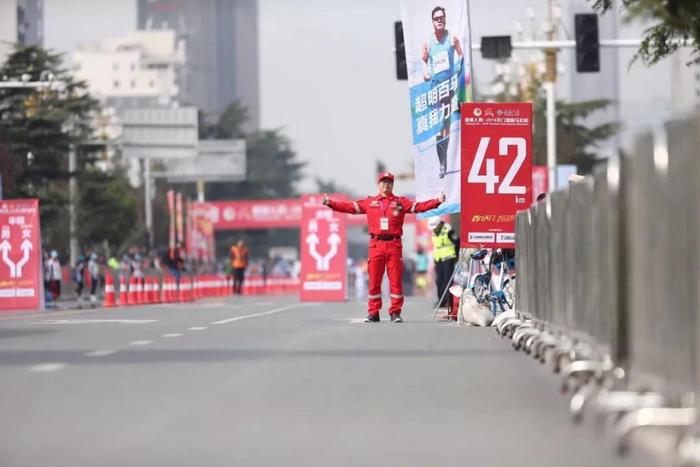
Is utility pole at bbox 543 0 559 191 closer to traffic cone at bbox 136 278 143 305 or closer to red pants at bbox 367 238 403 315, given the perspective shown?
Result: traffic cone at bbox 136 278 143 305

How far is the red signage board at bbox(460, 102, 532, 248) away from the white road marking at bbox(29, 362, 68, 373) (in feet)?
26.2

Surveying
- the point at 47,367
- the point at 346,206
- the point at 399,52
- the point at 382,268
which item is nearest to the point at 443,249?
the point at 399,52

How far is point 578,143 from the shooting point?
288ft

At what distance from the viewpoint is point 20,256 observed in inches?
1430

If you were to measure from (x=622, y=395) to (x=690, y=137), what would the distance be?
151 centimetres

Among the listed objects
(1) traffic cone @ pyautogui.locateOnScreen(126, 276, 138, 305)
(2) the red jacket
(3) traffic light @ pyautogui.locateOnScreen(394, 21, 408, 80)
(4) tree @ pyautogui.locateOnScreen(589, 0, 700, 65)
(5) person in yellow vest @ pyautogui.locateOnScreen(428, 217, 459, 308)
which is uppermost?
(3) traffic light @ pyautogui.locateOnScreen(394, 21, 408, 80)

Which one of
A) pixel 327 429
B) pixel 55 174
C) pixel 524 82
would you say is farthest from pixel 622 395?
pixel 524 82

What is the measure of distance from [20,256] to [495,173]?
16811 mm

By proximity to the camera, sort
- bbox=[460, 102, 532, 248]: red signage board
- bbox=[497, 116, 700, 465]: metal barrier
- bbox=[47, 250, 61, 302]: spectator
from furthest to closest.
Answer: bbox=[47, 250, 61, 302]: spectator, bbox=[460, 102, 532, 248]: red signage board, bbox=[497, 116, 700, 465]: metal barrier

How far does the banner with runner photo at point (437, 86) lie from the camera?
78.2 feet

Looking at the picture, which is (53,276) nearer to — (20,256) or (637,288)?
(20,256)

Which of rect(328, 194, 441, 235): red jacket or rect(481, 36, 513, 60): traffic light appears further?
rect(481, 36, 513, 60): traffic light

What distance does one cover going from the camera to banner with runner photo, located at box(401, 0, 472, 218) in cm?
2384

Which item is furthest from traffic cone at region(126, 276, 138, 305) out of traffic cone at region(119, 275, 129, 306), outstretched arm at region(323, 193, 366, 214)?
outstretched arm at region(323, 193, 366, 214)
